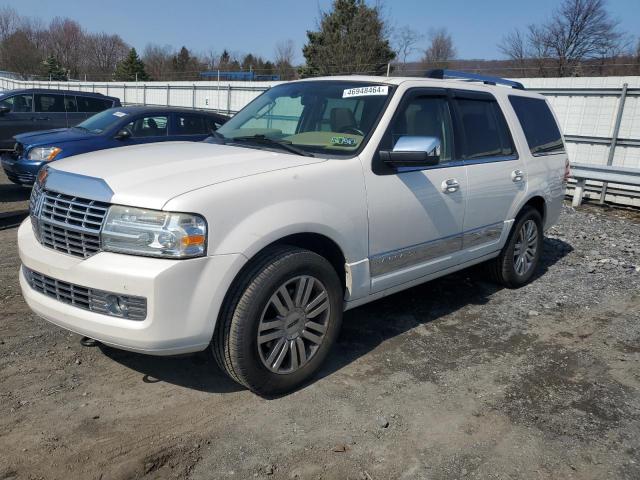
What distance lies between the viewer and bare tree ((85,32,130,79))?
6962 centimetres

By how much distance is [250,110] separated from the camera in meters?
4.66

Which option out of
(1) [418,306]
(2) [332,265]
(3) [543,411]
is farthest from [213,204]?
(1) [418,306]

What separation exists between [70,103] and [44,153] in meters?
4.44

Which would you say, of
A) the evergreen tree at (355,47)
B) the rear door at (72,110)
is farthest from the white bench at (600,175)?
the evergreen tree at (355,47)

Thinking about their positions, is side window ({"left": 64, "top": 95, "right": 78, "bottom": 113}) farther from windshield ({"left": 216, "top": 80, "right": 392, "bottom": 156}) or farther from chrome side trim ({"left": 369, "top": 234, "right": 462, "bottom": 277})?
chrome side trim ({"left": 369, "top": 234, "right": 462, "bottom": 277})

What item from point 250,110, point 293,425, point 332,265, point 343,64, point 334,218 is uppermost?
point 343,64

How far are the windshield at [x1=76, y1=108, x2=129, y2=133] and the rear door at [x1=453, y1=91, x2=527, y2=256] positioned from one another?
20.1ft

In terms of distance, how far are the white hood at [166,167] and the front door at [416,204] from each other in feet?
1.91

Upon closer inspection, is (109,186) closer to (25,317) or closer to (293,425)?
(293,425)

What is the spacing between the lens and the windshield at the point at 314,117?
380 cm

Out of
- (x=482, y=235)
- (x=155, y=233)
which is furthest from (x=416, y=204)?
(x=155, y=233)

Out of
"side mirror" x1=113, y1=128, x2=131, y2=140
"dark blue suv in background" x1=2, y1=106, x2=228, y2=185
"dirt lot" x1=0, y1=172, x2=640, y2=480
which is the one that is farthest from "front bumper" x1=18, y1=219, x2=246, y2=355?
"side mirror" x1=113, y1=128, x2=131, y2=140

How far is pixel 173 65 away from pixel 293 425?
52.0 metres

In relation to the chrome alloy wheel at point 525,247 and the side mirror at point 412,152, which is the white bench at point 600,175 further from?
the side mirror at point 412,152
